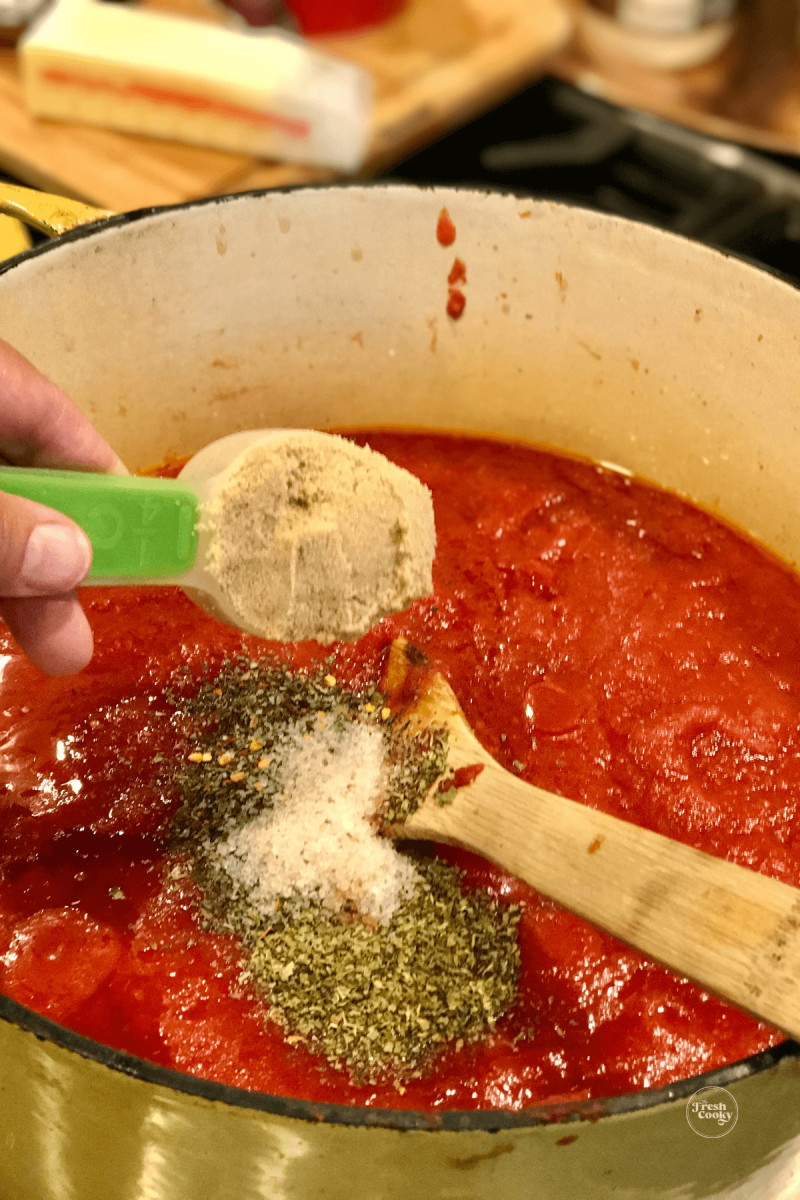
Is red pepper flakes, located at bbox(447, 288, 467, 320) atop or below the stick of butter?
below

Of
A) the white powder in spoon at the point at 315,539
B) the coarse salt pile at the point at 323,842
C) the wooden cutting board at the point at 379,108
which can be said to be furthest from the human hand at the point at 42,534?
the wooden cutting board at the point at 379,108

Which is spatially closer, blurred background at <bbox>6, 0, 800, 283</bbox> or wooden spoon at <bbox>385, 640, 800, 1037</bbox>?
wooden spoon at <bbox>385, 640, 800, 1037</bbox>

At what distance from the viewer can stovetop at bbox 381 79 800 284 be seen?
185 centimetres

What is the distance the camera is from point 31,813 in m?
1.08

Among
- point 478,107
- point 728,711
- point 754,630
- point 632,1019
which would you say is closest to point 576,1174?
point 632,1019

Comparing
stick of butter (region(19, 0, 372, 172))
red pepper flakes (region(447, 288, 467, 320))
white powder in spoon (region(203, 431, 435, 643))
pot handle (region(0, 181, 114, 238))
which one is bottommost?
white powder in spoon (region(203, 431, 435, 643))

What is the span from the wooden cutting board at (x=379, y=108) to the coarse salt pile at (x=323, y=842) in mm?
1221

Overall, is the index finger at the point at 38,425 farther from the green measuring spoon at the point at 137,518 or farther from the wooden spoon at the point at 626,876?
the wooden spoon at the point at 626,876

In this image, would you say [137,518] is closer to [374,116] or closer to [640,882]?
[640,882]

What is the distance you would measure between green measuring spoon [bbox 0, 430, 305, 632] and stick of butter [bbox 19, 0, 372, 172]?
1.20 m

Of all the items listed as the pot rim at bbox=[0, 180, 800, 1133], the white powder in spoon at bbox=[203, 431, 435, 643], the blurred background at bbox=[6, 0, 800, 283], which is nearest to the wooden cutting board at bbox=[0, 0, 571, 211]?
the blurred background at bbox=[6, 0, 800, 283]

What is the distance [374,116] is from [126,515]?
4.71 ft

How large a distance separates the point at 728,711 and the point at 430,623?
0.36 meters

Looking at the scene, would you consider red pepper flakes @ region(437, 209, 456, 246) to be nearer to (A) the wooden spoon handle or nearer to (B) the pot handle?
(B) the pot handle
